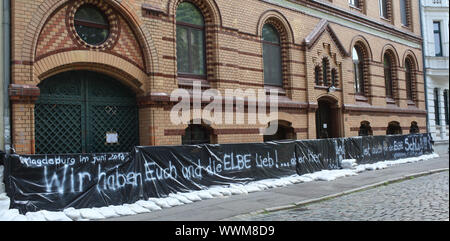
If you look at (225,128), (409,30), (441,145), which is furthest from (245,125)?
(441,145)

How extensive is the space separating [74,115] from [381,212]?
744 cm

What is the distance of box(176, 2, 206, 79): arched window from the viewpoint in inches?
464

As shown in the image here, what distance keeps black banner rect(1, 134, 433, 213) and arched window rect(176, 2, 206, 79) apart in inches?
115

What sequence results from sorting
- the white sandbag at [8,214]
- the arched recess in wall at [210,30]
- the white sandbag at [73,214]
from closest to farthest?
the white sandbag at [8,214] < the white sandbag at [73,214] < the arched recess in wall at [210,30]

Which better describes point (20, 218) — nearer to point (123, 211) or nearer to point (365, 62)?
point (123, 211)

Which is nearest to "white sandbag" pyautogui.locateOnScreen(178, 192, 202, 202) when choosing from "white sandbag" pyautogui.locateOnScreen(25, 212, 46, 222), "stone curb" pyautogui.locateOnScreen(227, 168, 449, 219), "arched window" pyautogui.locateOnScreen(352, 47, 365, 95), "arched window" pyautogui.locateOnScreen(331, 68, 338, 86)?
"stone curb" pyautogui.locateOnScreen(227, 168, 449, 219)

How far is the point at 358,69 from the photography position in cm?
1895

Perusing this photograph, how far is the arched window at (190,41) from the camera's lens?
11781 mm

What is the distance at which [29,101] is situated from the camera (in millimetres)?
8398

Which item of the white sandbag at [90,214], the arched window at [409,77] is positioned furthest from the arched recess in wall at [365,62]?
the white sandbag at [90,214]

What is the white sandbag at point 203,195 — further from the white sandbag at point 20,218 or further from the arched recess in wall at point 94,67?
the white sandbag at point 20,218

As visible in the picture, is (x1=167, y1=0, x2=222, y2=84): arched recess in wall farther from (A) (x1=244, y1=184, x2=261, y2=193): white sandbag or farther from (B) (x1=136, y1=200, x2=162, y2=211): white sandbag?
(B) (x1=136, y1=200, x2=162, y2=211): white sandbag

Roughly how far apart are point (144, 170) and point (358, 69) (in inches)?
544

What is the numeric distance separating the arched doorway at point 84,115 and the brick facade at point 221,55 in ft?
1.14
